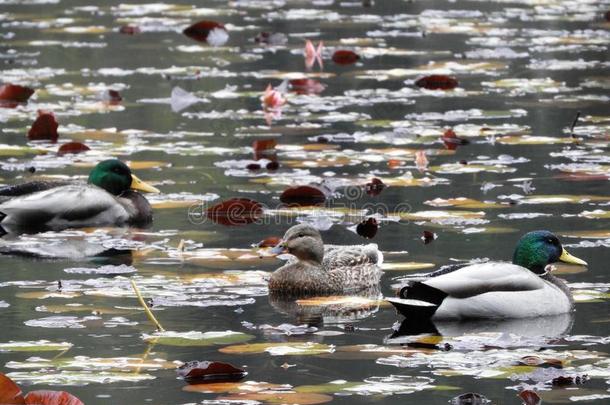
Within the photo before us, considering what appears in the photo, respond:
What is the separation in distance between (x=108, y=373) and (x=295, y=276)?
2.00 metres

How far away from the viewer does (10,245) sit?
9.80 metres

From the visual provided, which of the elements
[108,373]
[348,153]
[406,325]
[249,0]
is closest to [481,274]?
[406,325]

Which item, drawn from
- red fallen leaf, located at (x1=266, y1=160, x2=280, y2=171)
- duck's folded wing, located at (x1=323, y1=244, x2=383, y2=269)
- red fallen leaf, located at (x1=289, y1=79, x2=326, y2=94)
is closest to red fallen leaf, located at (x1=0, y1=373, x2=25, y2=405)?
duck's folded wing, located at (x1=323, y1=244, x2=383, y2=269)

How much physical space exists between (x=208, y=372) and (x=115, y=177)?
4311mm

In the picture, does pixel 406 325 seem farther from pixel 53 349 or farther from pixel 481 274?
pixel 53 349

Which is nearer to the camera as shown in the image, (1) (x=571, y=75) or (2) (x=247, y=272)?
(2) (x=247, y=272)

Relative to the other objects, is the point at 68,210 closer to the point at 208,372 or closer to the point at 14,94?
the point at 208,372

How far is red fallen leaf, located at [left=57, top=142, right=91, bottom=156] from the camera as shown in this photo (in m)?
12.4

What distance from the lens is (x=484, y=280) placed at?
7961mm

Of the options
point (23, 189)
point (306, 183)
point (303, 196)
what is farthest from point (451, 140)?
point (23, 189)

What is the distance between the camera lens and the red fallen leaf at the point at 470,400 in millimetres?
6242

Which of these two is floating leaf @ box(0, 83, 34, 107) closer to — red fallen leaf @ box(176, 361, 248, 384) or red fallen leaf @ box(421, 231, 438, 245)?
red fallen leaf @ box(421, 231, 438, 245)

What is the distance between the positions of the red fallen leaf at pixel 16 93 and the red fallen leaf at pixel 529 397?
9286 mm

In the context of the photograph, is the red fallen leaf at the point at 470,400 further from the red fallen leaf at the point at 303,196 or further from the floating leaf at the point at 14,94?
the floating leaf at the point at 14,94
